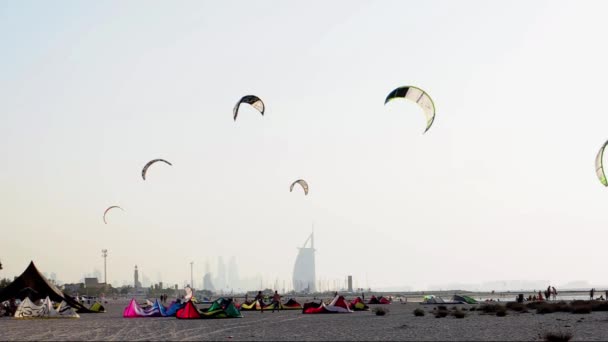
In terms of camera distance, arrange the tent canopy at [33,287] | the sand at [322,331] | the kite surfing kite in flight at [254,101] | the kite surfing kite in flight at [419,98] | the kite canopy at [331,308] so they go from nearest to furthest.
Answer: the sand at [322,331]
the kite surfing kite in flight at [419,98]
the kite surfing kite in flight at [254,101]
the tent canopy at [33,287]
the kite canopy at [331,308]

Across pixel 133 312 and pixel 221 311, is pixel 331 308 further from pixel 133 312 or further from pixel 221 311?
pixel 133 312

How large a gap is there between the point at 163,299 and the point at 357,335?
167 feet

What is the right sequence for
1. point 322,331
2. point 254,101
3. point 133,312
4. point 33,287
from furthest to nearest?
point 33,287, point 133,312, point 254,101, point 322,331

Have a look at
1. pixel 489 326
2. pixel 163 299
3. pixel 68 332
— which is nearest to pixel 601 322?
pixel 489 326

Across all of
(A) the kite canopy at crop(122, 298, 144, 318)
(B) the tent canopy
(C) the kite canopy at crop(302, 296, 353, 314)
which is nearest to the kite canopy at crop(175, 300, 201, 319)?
(A) the kite canopy at crop(122, 298, 144, 318)

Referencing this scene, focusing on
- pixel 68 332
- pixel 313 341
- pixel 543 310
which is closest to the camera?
pixel 313 341

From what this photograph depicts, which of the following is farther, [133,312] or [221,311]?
Result: [133,312]

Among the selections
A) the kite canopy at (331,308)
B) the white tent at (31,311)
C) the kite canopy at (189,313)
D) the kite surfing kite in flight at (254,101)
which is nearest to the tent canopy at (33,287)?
the white tent at (31,311)

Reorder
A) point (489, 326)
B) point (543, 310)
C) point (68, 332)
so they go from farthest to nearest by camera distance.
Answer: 1. point (543, 310)
2. point (489, 326)
3. point (68, 332)

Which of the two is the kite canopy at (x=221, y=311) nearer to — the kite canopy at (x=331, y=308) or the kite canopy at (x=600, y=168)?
the kite canopy at (x=331, y=308)

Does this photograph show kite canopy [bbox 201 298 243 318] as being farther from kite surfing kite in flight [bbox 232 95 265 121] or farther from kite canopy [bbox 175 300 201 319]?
kite surfing kite in flight [bbox 232 95 265 121]

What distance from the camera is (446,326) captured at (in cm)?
2372

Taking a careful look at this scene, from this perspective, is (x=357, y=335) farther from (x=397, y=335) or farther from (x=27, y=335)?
(x=27, y=335)

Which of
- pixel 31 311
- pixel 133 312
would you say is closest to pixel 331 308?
pixel 133 312
